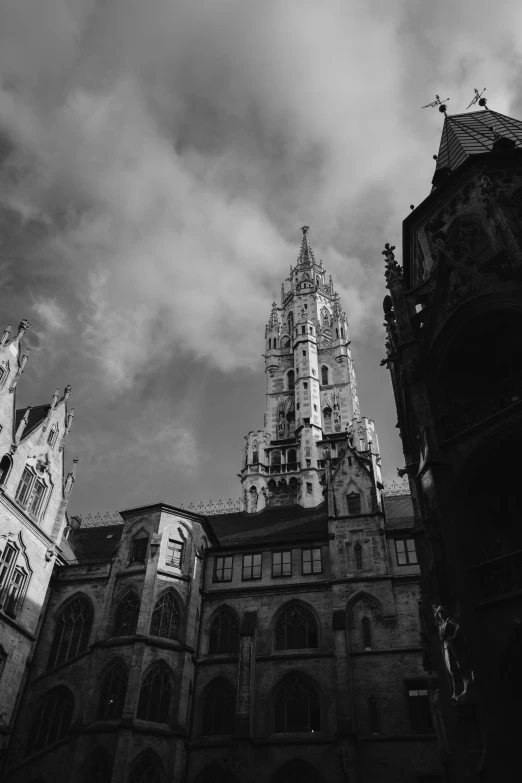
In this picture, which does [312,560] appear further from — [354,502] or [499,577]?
[499,577]

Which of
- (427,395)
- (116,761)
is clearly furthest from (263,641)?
(427,395)

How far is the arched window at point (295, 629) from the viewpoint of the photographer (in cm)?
3175

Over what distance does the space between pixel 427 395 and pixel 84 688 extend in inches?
946

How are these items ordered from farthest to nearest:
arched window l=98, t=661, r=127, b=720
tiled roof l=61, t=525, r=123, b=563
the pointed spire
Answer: the pointed spire, tiled roof l=61, t=525, r=123, b=563, arched window l=98, t=661, r=127, b=720

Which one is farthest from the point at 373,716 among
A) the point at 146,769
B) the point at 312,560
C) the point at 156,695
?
the point at 146,769

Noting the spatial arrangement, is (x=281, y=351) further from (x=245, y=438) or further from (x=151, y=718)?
(x=151, y=718)

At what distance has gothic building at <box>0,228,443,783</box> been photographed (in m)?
27.3

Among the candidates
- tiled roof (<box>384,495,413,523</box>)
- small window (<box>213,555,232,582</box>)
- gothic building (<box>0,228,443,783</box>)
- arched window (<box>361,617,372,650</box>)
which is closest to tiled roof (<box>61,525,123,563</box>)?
gothic building (<box>0,228,443,783</box>)

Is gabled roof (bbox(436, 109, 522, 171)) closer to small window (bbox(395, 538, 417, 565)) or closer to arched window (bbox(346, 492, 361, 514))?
arched window (bbox(346, 492, 361, 514))

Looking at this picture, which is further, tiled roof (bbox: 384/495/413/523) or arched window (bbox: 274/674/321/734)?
tiled roof (bbox: 384/495/413/523)

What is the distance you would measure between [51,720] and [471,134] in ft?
121

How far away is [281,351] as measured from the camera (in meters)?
69.7

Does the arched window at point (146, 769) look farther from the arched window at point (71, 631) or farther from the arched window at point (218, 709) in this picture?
the arched window at point (71, 631)

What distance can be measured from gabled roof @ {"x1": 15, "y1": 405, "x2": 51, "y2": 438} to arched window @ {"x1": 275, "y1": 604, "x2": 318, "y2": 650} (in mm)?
19141
